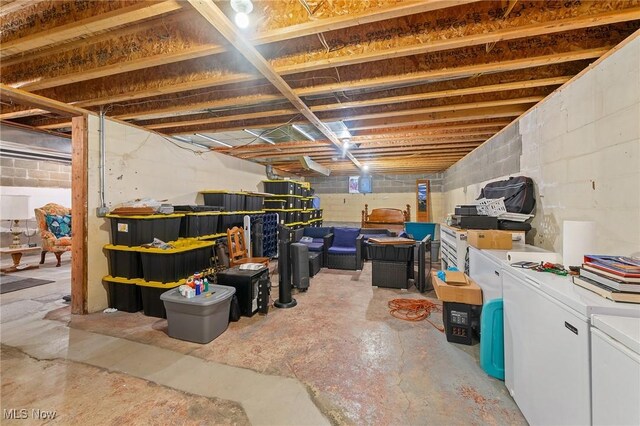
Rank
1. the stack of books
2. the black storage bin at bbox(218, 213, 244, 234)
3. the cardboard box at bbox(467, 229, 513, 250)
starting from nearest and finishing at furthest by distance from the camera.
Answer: the stack of books
the cardboard box at bbox(467, 229, 513, 250)
the black storage bin at bbox(218, 213, 244, 234)

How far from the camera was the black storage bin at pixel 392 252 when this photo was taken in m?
3.96

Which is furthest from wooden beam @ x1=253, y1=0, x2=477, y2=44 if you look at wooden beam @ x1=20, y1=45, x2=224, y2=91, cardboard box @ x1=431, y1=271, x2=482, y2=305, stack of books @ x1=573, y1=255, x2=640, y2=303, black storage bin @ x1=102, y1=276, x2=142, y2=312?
black storage bin @ x1=102, y1=276, x2=142, y2=312

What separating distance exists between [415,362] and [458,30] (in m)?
2.53

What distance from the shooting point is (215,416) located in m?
1.54

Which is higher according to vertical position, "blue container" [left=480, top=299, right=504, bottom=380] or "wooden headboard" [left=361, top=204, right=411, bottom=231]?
"wooden headboard" [left=361, top=204, right=411, bottom=231]

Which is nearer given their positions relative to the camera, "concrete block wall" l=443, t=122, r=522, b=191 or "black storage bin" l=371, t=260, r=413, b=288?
"concrete block wall" l=443, t=122, r=522, b=191

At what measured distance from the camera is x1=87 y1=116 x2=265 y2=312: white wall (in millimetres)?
3096

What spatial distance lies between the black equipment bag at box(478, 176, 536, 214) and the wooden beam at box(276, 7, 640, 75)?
1512 millimetres

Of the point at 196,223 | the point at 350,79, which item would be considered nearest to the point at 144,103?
the point at 196,223

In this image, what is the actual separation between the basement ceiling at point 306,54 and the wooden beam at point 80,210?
38 cm

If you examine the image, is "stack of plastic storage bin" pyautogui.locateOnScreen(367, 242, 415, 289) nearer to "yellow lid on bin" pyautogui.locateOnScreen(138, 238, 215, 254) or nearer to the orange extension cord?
the orange extension cord

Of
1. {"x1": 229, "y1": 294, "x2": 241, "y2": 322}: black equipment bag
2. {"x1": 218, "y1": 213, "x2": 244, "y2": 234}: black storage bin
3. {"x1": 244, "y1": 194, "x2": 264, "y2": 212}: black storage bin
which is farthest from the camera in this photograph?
{"x1": 244, "y1": 194, "x2": 264, "y2": 212}: black storage bin

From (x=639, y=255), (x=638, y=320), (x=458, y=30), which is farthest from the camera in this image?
(x=458, y=30)

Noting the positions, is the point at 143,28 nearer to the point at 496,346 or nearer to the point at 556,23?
the point at 556,23
